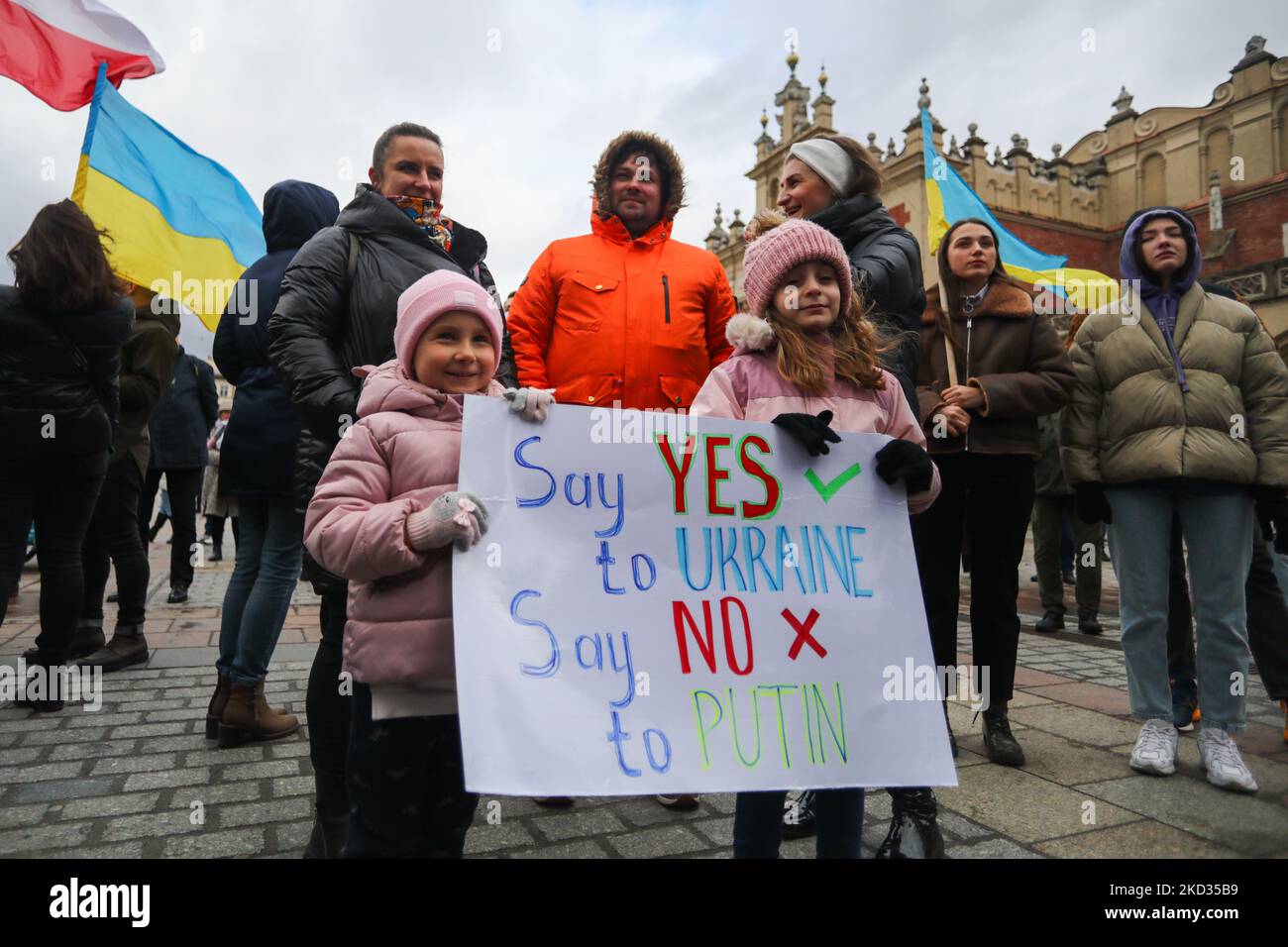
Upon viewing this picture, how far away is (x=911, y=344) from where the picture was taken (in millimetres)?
3123

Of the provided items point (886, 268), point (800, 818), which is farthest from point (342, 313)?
point (800, 818)

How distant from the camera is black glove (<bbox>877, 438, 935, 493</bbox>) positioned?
86.7 inches

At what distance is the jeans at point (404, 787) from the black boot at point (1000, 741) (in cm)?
235

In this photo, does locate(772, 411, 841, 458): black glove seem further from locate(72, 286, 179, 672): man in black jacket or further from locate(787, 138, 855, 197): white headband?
locate(72, 286, 179, 672): man in black jacket

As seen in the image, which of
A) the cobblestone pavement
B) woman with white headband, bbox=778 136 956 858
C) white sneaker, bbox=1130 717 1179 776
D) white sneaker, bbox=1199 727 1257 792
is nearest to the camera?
the cobblestone pavement

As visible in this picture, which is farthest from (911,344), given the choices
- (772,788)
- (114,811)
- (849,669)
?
(114,811)

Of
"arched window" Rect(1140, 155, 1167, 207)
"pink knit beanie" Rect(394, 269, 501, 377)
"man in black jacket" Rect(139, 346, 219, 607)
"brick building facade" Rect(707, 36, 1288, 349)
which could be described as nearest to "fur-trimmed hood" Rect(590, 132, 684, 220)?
"pink knit beanie" Rect(394, 269, 501, 377)

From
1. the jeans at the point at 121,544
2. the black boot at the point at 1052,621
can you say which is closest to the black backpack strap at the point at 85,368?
the jeans at the point at 121,544

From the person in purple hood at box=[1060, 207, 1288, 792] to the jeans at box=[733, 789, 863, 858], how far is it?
6.21 ft

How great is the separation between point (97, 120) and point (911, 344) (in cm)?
508

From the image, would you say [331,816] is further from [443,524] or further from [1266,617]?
[1266,617]

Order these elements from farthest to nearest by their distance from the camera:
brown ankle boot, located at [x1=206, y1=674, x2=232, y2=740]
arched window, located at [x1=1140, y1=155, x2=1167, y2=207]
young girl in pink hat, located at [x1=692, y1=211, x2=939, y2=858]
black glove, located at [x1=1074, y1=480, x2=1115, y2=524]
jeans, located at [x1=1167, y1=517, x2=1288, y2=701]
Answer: arched window, located at [x1=1140, y1=155, x2=1167, y2=207], jeans, located at [x1=1167, y1=517, x2=1288, y2=701], black glove, located at [x1=1074, y1=480, x2=1115, y2=524], brown ankle boot, located at [x1=206, y1=674, x2=232, y2=740], young girl in pink hat, located at [x1=692, y1=211, x2=939, y2=858]

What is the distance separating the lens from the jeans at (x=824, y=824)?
2.07 metres
